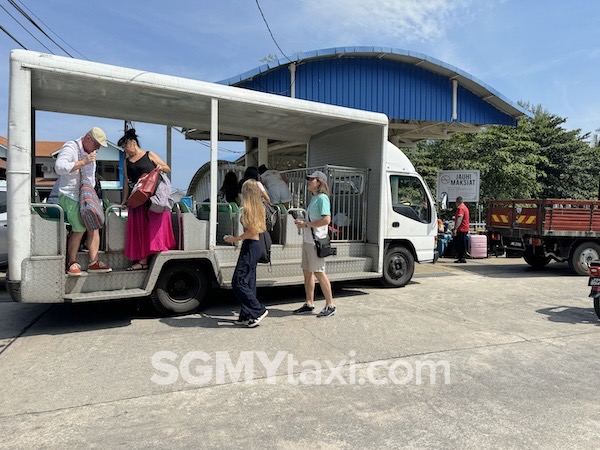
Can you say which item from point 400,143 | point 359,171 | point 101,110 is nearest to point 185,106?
point 101,110

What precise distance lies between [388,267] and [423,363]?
12.3 ft

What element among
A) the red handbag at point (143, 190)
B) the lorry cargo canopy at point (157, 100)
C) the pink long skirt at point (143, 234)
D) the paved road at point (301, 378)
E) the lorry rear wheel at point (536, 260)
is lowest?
the paved road at point (301, 378)

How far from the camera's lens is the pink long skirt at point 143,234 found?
17.8ft

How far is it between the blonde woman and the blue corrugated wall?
6.89 m

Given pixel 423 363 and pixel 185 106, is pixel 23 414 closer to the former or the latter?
pixel 423 363

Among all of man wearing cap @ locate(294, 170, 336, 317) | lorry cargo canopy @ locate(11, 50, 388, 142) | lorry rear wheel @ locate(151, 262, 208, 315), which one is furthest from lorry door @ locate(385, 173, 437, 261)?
lorry rear wheel @ locate(151, 262, 208, 315)

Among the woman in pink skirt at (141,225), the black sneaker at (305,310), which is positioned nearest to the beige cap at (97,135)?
the woman in pink skirt at (141,225)

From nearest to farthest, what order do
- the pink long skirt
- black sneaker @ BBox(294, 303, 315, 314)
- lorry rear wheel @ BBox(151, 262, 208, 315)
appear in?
the pink long skirt < lorry rear wheel @ BBox(151, 262, 208, 315) < black sneaker @ BBox(294, 303, 315, 314)

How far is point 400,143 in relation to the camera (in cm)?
1652

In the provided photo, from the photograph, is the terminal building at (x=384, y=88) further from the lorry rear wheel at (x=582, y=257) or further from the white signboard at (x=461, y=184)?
the lorry rear wheel at (x=582, y=257)

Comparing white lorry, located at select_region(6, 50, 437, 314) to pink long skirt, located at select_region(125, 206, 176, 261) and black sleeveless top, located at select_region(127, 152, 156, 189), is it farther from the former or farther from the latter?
black sleeveless top, located at select_region(127, 152, 156, 189)

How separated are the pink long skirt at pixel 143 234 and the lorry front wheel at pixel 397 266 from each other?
13.4 ft

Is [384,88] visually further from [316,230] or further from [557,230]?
[316,230]

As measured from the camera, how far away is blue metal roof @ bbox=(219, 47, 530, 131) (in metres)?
11.6
